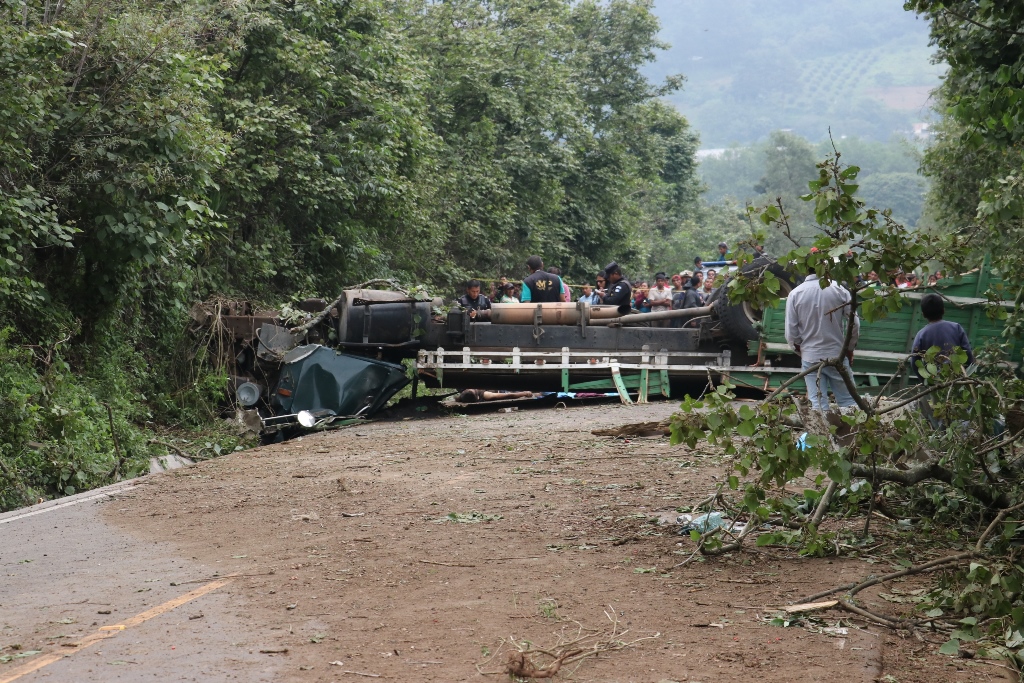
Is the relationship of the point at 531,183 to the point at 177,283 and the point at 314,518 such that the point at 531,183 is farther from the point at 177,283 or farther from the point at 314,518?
the point at 314,518

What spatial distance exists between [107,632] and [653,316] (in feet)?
40.1

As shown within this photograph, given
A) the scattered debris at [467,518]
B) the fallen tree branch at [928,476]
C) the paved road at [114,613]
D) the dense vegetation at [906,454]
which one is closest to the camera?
the paved road at [114,613]

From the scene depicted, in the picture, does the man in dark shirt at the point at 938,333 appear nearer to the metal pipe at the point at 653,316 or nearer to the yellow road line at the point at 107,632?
the yellow road line at the point at 107,632

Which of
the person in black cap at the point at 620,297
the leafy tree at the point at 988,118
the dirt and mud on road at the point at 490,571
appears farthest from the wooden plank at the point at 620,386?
the dirt and mud on road at the point at 490,571

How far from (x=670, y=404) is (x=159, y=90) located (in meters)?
7.64

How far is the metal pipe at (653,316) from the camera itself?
16.4 meters

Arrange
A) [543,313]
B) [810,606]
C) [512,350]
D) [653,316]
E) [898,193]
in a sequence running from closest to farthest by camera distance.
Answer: [810,606] < [512,350] < [543,313] < [653,316] < [898,193]

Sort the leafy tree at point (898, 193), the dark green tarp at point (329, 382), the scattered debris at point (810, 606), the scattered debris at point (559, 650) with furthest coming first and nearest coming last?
the leafy tree at point (898, 193), the dark green tarp at point (329, 382), the scattered debris at point (810, 606), the scattered debris at point (559, 650)

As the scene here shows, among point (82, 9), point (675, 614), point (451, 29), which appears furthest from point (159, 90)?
point (451, 29)

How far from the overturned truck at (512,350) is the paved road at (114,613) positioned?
6944 millimetres

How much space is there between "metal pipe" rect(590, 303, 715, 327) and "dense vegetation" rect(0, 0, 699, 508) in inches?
217

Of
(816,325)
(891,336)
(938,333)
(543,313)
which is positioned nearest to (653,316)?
(543,313)

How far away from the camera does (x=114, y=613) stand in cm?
553

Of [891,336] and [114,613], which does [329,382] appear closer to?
[891,336]
